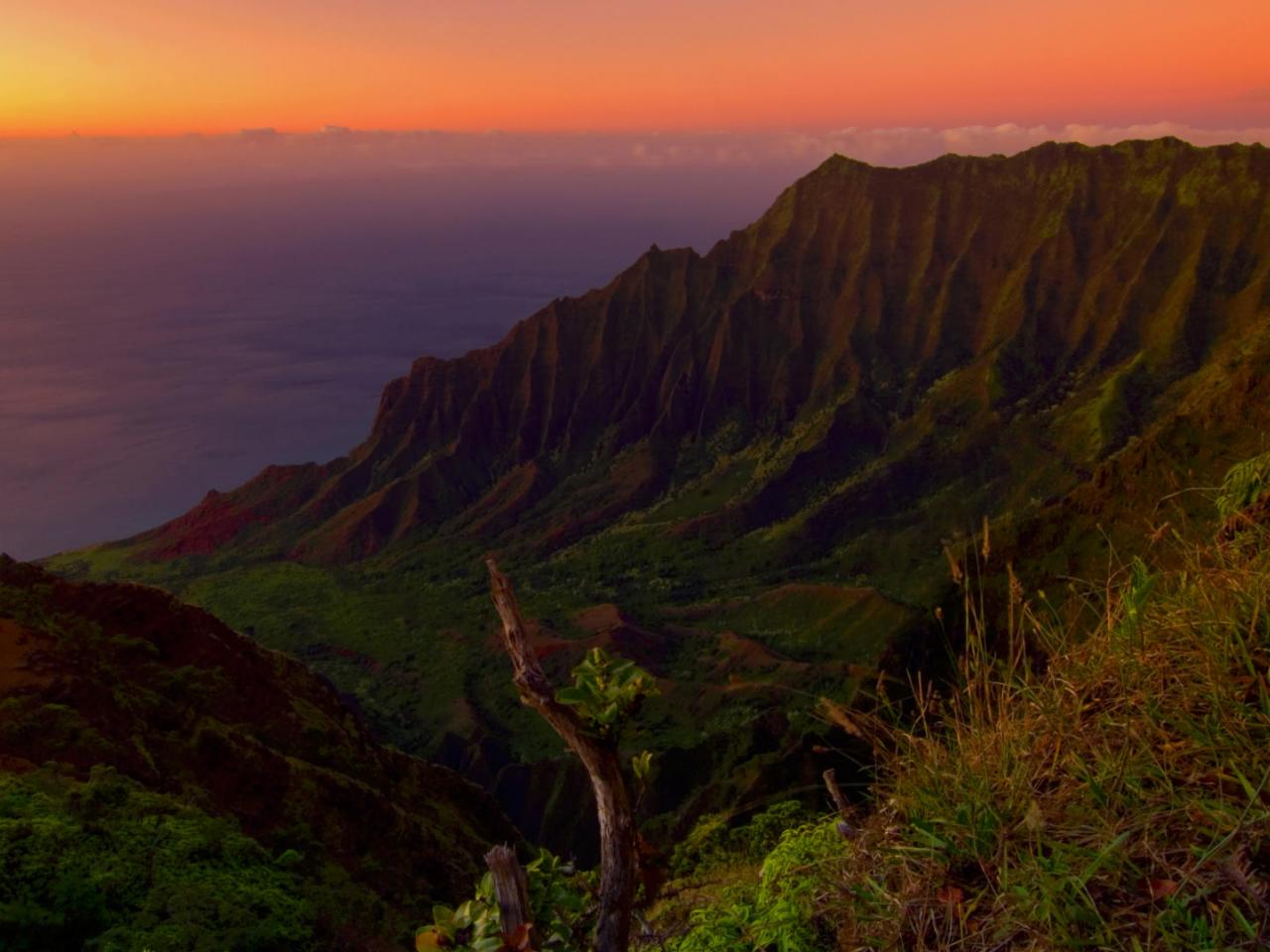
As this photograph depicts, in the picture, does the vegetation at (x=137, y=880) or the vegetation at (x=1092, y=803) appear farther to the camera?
the vegetation at (x=137, y=880)

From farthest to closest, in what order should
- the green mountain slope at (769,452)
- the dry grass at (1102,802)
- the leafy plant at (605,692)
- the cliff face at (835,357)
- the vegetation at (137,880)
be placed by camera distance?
the cliff face at (835,357) < the green mountain slope at (769,452) < the vegetation at (137,880) < the leafy plant at (605,692) < the dry grass at (1102,802)

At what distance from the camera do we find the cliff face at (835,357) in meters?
78.2

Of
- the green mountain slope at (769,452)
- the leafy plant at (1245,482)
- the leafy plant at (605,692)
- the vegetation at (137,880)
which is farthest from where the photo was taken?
the green mountain slope at (769,452)

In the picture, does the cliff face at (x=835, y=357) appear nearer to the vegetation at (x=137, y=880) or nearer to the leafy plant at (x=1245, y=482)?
the vegetation at (x=137, y=880)

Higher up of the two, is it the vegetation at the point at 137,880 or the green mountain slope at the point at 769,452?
the vegetation at the point at 137,880

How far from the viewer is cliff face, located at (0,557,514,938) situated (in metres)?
10.9

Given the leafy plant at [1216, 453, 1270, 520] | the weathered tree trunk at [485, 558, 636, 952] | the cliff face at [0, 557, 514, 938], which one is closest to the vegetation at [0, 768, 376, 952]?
the cliff face at [0, 557, 514, 938]

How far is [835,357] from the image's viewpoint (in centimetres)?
10000

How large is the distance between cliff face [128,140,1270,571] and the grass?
71711mm

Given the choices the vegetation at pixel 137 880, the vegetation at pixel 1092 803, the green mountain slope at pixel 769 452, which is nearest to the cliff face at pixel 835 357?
the green mountain slope at pixel 769 452

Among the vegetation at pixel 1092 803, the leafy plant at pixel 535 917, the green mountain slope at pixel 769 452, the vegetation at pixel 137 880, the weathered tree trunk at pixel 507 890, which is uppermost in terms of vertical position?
the vegetation at pixel 1092 803

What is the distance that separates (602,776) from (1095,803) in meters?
1.70

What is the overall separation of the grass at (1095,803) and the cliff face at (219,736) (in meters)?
7.94

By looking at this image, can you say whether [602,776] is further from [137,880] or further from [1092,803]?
[137,880]
